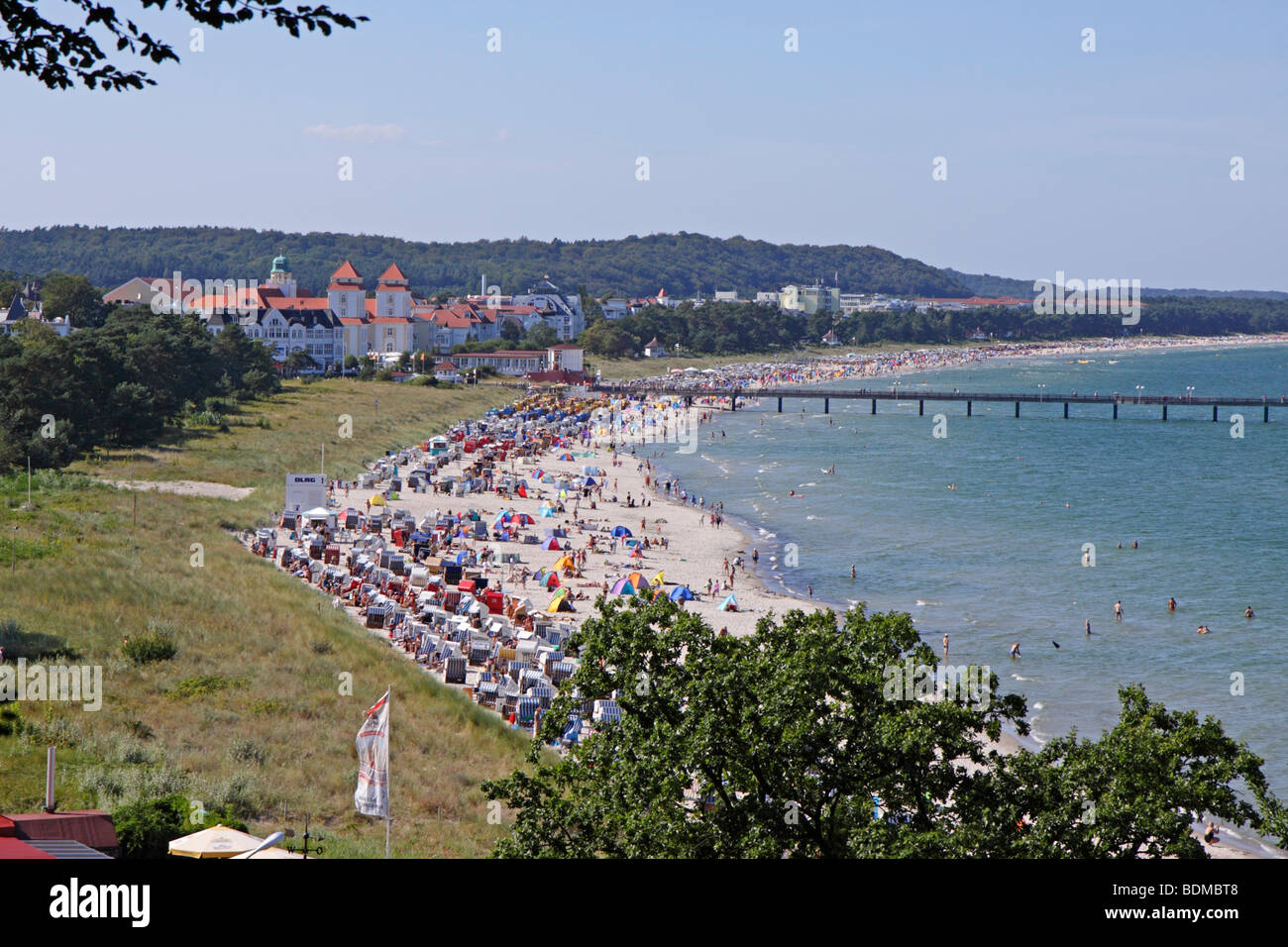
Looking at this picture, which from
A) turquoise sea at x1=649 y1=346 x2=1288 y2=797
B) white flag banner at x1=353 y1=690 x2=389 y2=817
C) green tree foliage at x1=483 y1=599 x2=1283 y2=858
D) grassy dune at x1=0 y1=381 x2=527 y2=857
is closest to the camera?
green tree foliage at x1=483 y1=599 x2=1283 y2=858

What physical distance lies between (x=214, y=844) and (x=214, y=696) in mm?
8907

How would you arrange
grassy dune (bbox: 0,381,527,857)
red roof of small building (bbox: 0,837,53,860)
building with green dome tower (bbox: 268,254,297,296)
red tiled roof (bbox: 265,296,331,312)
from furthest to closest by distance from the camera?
building with green dome tower (bbox: 268,254,297,296)
red tiled roof (bbox: 265,296,331,312)
grassy dune (bbox: 0,381,527,857)
red roof of small building (bbox: 0,837,53,860)

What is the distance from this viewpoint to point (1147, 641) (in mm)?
31375

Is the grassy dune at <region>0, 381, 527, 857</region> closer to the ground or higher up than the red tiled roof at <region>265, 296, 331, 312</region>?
closer to the ground

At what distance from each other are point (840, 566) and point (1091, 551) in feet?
35.0

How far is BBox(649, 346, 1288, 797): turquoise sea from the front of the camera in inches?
1124

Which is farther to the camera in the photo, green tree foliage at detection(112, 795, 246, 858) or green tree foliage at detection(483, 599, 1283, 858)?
green tree foliage at detection(112, 795, 246, 858)

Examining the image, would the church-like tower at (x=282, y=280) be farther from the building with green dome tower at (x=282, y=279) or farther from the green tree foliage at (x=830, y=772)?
the green tree foliage at (x=830, y=772)

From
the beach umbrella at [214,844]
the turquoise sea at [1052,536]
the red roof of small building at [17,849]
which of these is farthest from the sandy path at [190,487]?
the red roof of small building at [17,849]

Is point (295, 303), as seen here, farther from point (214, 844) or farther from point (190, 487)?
point (214, 844)

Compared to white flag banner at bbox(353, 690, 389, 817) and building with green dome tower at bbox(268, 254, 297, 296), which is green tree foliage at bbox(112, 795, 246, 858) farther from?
building with green dome tower at bbox(268, 254, 297, 296)

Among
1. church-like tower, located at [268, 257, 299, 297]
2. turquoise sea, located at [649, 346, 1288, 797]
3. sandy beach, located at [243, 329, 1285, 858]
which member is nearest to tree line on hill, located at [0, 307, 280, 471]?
sandy beach, located at [243, 329, 1285, 858]

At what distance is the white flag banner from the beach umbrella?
4.72 ft
